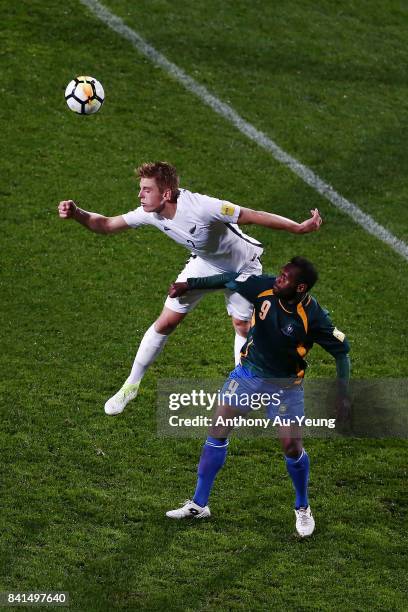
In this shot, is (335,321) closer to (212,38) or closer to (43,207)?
(43,207)

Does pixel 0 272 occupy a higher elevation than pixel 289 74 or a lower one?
lower

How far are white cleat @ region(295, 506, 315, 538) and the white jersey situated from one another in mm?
2024

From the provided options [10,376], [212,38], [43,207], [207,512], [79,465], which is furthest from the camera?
[212,38]

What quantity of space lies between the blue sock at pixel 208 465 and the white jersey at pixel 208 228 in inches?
62.5

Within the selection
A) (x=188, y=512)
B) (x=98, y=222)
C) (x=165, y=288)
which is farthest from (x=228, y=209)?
(x=165, y=288)

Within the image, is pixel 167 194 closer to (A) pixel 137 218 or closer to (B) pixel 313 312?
(A) pixel 137 218

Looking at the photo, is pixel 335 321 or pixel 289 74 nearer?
pixel 335 321

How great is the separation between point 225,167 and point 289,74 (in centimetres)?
257

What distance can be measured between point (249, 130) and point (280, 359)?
6.93 meters

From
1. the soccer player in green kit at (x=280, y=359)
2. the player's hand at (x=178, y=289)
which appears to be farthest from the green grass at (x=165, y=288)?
the player's hand at (x=178, y=289)

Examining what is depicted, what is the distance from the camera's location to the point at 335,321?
10.8 meters

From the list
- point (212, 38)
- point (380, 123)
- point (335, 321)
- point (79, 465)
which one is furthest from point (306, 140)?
point (79, 465)

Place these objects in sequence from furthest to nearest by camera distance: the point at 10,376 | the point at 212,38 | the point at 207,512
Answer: the point at 212,38
the point at 10,376
the point at 207,512

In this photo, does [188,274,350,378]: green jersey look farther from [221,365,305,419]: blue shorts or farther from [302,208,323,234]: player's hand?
[302,208,323,234]: player's hand
